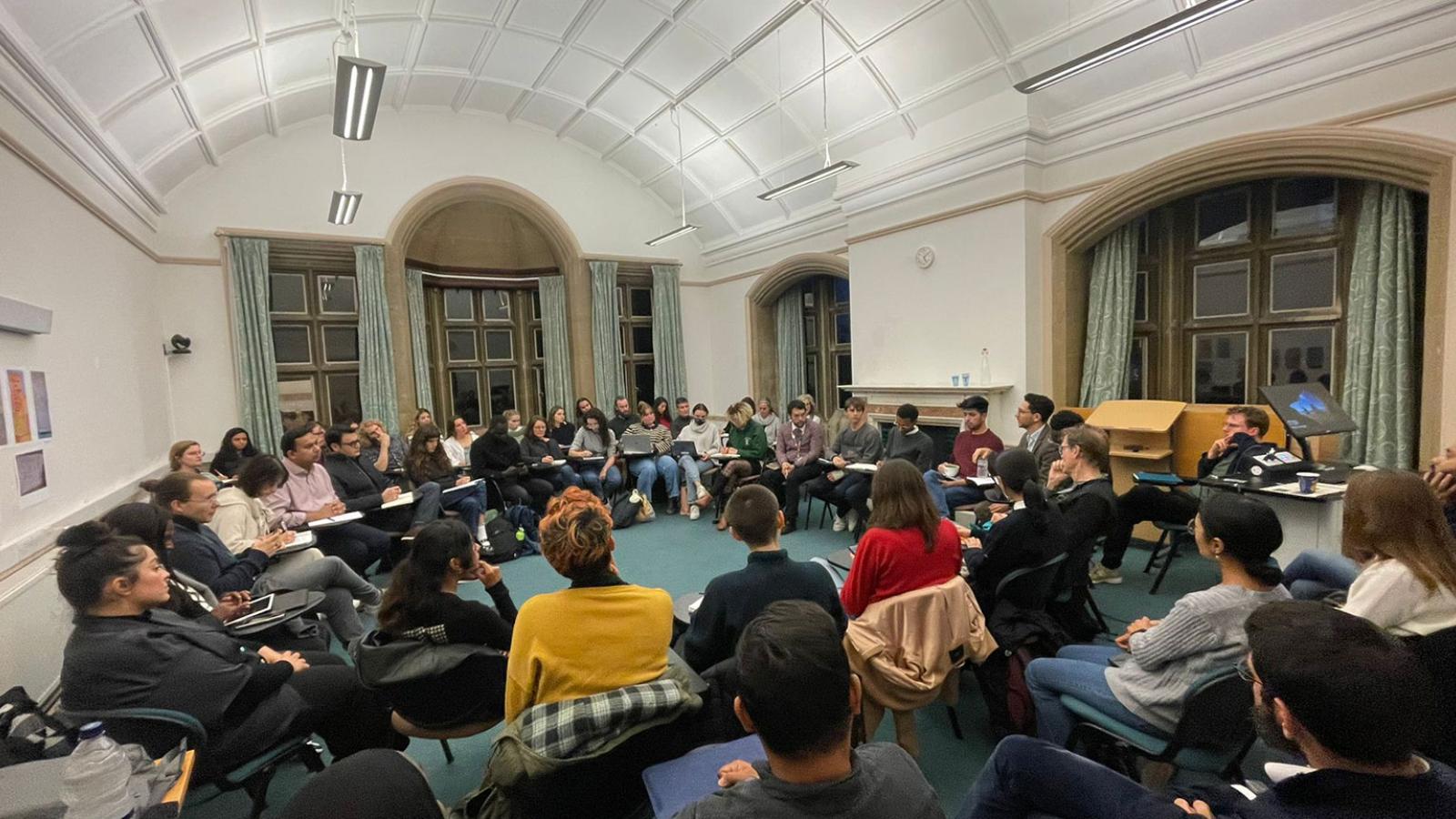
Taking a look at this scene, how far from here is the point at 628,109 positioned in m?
7.68

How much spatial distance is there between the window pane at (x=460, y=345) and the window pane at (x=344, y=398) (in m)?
1.34

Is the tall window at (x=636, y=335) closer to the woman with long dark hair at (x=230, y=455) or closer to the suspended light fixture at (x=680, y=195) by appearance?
the suspended light fixture at (x=680, y=195)

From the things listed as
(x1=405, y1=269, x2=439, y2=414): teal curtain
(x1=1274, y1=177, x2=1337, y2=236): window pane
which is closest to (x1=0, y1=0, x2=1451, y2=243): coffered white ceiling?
(x1=1274, y1=177, x2=1337, y2=236): window pane

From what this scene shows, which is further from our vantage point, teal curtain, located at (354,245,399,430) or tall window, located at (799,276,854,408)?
tall window, located at (799,276,854,408)

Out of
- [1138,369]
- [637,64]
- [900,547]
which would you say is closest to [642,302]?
[637,64]

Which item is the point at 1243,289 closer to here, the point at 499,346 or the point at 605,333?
the point at 605,333

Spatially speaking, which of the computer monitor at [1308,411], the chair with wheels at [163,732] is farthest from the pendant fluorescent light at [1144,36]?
the chair with wheels at [163,732]

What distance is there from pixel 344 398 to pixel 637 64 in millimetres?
5448

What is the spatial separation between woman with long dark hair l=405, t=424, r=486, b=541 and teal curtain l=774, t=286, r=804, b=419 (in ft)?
16.3

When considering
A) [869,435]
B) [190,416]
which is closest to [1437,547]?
[869,435]

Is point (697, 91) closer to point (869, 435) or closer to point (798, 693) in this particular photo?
point (869, 435)

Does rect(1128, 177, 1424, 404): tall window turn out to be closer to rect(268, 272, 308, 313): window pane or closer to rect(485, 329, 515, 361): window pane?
rect(485, 329, 515, 361): window pane

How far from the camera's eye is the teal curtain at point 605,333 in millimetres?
9039

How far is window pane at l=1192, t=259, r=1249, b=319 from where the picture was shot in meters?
5.01
